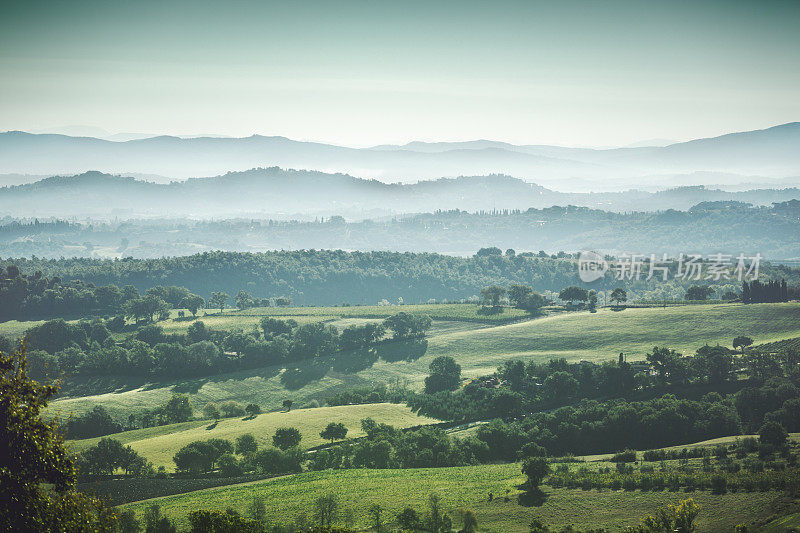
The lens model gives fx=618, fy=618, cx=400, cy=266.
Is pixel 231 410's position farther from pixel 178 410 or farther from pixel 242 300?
pixel 242 300

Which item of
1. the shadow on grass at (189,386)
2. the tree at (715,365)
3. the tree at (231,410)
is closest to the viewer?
the tree at (715,365)

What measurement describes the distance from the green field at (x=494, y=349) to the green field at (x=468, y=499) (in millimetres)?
44578

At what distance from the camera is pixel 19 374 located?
1049 inches

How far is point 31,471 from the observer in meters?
26.0

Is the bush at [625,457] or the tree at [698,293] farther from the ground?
the tree at [698,293]

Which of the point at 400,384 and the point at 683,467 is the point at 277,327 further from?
the point at 683,467

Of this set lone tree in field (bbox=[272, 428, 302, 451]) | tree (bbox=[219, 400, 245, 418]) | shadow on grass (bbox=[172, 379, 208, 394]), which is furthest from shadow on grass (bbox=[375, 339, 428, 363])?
lone tree in field (bbox=[272, 428, 302, 451])

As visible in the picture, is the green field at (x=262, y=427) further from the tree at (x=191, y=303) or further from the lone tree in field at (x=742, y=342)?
the tree at (x=191, y=303)

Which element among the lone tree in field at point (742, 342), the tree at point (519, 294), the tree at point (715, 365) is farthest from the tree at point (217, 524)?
the tree at point (519, 294)

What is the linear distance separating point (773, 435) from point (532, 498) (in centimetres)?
2772

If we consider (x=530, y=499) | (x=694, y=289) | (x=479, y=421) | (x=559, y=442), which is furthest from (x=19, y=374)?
(x=694, y=289)

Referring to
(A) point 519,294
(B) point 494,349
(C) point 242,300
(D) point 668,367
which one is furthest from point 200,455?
(C) point 242,300

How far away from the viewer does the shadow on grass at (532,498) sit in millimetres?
54594

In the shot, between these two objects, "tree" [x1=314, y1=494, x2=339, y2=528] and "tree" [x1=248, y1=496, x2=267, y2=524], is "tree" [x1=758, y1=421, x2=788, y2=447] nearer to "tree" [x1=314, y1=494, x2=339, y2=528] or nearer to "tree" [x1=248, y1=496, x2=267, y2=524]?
"tree" [x1=314, y1=494, x2=339, y2=528]
